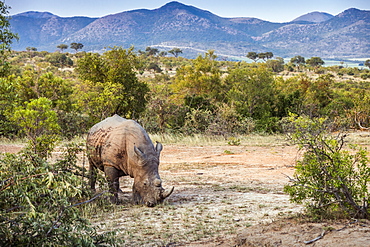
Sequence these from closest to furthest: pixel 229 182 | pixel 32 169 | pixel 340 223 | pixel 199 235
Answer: pixel 32 169
pixel 340 223
pixel 199 235
pixel 229 182

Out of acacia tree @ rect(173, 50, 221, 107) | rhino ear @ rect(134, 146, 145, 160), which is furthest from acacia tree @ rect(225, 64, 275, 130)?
rhino ear @ rect(134, 146, 145, 160)

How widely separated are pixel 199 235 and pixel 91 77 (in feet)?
63.7

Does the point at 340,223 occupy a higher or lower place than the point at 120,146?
lower

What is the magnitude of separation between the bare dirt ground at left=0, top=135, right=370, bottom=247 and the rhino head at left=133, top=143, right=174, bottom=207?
0.75 ft

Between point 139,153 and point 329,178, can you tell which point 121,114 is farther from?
point 329,178

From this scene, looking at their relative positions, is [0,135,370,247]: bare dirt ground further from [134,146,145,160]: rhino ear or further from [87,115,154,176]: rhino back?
[134,146,145,160]: rhino ear

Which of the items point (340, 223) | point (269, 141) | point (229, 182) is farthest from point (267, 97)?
point (340, 223)


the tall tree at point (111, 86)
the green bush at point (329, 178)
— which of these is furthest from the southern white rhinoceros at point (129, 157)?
the tall tree at point (111, 86)

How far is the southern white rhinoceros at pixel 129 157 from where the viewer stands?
8.78 metres

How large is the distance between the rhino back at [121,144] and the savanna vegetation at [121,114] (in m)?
0.99

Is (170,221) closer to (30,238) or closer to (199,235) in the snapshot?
(199,235)

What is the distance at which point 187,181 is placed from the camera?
40.2 ft

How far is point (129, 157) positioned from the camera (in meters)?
8.98

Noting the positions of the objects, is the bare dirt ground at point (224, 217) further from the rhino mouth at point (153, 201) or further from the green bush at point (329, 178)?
the green bush at point (329, 178)
